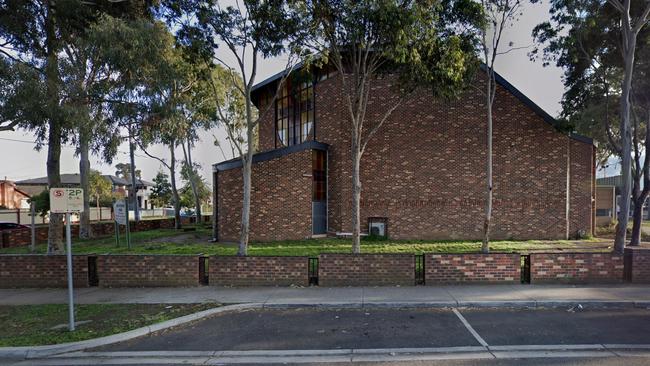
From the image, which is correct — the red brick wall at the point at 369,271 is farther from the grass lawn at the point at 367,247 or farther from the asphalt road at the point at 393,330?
the grass lawn at the point at 367,247

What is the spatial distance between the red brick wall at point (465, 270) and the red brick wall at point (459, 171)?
7583 millimetres

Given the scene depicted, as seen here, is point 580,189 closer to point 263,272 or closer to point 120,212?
point 263,272

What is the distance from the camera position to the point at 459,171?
1670 cm

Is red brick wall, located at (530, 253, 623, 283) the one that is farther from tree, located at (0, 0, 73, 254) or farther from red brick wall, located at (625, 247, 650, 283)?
tree, located at (0, 0, 73, 254)

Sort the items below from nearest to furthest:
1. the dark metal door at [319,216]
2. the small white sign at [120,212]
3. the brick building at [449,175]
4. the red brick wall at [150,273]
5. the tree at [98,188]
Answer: the red brick wall at [150,273], the small white sign at [120,212], the brick building at [449,175], the dark metal door at [319,216], the tree at [98,188]

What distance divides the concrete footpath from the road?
342mm

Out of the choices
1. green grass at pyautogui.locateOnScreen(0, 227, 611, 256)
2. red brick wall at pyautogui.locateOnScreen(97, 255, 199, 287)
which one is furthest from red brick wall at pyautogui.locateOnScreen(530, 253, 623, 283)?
red brick wall at pyautogui.locateOnScreen(97, 255, 199, 287)

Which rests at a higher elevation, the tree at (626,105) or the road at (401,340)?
the tree at (626,105)

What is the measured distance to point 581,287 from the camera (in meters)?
8.55

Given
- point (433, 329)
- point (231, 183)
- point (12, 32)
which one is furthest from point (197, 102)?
point (433, 329)

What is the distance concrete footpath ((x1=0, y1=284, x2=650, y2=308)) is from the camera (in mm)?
7406

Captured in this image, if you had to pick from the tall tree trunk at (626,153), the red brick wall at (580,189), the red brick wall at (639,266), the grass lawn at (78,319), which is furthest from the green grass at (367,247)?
the grass lawn at (78,319)

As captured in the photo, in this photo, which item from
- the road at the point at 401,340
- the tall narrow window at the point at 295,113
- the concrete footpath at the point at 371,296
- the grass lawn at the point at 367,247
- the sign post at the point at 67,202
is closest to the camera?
the road at the point at 401,340

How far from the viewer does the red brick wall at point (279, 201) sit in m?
16.0
